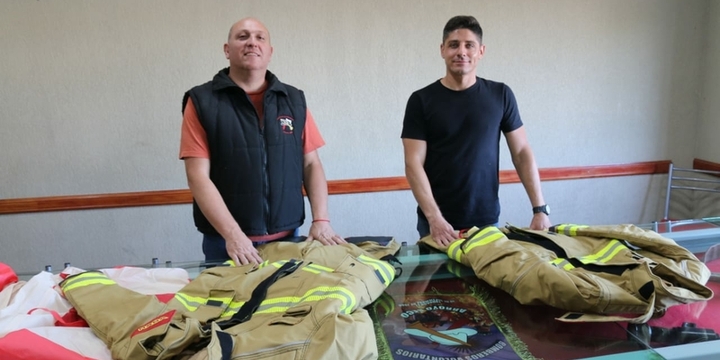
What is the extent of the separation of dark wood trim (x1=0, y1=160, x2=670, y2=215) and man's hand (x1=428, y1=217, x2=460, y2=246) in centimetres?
129

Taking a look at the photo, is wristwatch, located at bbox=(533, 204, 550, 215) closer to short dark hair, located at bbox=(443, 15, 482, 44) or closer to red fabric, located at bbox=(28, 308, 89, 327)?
short dark hair, located at bbox=(443, 15, 482, 44)

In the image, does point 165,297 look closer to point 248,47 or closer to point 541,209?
point 248,47

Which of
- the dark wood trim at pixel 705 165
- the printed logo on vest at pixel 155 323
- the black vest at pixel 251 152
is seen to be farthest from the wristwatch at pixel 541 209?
the dark wood trim at pixel 705 165

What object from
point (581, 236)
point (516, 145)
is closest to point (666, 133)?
point (516, 145)

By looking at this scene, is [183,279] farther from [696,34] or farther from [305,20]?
[696,34]

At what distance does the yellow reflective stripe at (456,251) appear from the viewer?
1.61 metres

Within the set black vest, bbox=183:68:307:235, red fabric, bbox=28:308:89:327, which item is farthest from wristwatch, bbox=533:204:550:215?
red fabric, bbox=28:308:89:327

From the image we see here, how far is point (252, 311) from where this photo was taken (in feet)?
3.90

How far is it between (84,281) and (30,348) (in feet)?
1.12

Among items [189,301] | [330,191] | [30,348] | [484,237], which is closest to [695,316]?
[484,237]

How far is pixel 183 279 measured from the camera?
1521mm

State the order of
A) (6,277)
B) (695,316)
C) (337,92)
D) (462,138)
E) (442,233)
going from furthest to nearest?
1. (337,92)
2. (462,138)
3. (442,233)
4. (6,277)
5. (695,316)

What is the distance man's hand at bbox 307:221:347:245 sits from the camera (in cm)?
179

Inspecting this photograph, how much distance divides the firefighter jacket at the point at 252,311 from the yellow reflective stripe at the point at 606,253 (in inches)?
21.0
